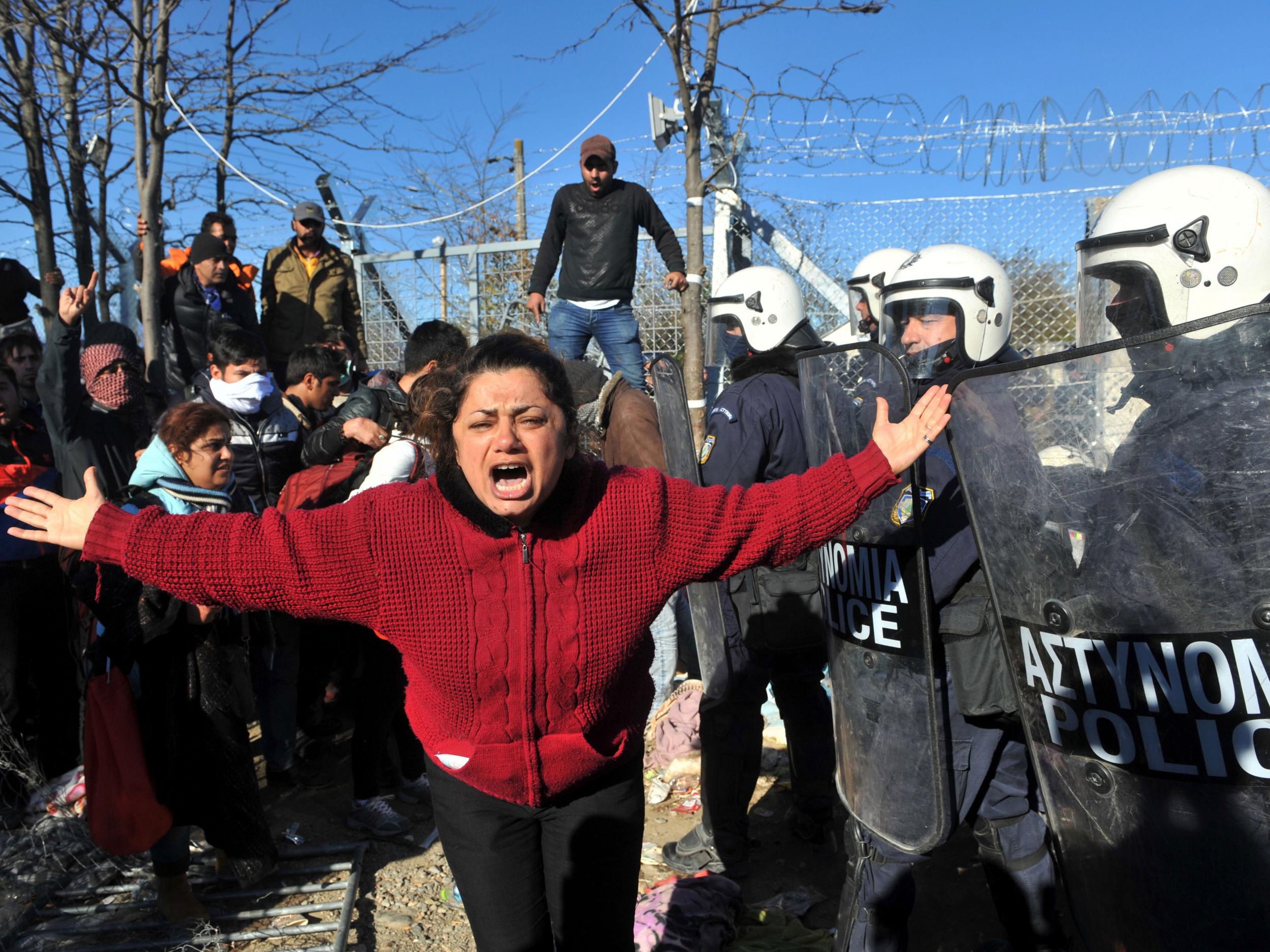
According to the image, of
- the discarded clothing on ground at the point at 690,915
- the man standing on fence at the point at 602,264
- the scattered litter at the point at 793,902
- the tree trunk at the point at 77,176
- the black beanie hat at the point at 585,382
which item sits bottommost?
the scattered litter at the point at 793,902

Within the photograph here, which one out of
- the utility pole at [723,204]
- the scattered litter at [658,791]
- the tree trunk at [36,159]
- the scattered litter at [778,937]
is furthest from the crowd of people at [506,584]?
the tree trunk at [36,159]

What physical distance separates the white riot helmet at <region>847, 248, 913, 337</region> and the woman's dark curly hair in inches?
133

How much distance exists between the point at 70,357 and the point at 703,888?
3.65 m

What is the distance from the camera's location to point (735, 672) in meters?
3.69

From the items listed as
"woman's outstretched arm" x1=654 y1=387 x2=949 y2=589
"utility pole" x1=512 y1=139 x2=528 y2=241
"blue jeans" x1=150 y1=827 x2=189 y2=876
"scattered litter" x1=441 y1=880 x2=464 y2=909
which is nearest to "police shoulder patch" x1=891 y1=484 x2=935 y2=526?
"woman's outstretched arm" x1=654 y1=387 x2=949 y2=589

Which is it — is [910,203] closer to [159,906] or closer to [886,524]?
[886,524]

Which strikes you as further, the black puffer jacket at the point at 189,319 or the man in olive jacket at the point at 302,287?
the man in olive jacket at the point at 302,287

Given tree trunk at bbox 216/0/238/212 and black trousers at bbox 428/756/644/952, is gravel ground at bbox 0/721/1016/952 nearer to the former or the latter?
black trousers at bbox 428/756/644/952

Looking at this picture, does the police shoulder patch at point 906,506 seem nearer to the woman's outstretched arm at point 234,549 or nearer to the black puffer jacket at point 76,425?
the woman's outstretched arm at point 234,549

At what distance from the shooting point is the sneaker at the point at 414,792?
4469 millimetres

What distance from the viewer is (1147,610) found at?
1.60m

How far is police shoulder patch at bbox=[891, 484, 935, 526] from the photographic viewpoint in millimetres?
2322

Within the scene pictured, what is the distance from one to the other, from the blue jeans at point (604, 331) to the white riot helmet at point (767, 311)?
2.15 m

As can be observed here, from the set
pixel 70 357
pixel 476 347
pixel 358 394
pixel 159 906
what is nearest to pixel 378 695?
pixel 159 906
